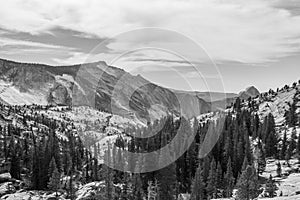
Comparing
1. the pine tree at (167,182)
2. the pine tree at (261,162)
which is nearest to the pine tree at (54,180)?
the pine tree at (167,182)

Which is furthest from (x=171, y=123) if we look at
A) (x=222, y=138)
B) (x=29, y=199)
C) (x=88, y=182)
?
(x=29, y=199)

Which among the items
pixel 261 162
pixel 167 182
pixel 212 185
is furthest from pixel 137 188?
pixel 261 162

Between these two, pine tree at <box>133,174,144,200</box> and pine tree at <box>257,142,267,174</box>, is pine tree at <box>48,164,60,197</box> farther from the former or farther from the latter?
pine tree at <box>257,142,267,174</box>

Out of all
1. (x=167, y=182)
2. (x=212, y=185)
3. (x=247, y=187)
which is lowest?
(x=212, y=185)

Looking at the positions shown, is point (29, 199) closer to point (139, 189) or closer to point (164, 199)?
point (139, 189)

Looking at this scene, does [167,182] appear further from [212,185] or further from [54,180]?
[54,180]

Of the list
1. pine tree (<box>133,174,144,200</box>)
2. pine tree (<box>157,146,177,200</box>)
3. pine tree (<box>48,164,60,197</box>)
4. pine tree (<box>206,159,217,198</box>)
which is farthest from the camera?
pine tree (<box>48,164,60,197</box>)

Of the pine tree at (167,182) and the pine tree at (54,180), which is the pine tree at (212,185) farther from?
the pine tree at (54,180)

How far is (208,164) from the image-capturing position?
132375 mm

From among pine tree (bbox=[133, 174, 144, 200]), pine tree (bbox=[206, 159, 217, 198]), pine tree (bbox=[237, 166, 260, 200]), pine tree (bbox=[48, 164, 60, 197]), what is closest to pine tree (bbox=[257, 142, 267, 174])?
pine tree (bbox=[206, 159, 217, 198])

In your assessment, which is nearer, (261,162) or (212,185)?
(212,185)

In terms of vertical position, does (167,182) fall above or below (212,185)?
above

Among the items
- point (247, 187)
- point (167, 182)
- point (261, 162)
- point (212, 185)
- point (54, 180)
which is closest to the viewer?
point (247, 187)

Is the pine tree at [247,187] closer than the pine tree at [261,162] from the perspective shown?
Yes
